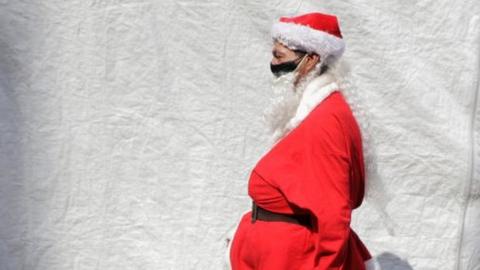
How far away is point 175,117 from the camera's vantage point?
3486 millimetres

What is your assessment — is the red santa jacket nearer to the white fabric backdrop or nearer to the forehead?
the forehead

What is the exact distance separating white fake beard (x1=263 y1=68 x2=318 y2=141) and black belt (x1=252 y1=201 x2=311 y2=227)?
0.21m

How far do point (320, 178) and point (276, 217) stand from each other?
191mm

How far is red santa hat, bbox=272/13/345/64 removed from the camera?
271 centimetres

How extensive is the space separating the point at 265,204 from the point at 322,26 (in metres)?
0.51

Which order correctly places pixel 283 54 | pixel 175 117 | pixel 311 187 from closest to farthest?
pixel 311 187, pixel 283 54, pixel 175 117

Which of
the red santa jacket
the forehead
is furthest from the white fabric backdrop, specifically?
the red santa jacket

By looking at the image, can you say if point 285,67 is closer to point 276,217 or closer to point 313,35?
point 313,35

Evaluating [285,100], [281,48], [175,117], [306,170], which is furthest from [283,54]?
[175,117]

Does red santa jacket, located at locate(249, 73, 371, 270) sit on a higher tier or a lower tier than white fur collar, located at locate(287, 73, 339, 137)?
lower

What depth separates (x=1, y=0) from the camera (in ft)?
11.0

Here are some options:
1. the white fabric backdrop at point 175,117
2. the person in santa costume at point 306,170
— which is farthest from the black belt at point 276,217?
the white fabric backdrop at point 175,117

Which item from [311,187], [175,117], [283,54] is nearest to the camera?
[311,187]

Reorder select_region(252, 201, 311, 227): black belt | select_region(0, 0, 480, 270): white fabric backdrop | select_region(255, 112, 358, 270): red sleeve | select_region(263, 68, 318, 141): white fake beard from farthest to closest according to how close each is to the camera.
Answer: select_region(0, 0, 480, 270): white fabric backdrop → select_region(263, 68, 318, 141): white fake beard → select_region(252, 201, 311, 227): black belt → select_region(255, 112, 358, 270): red sleeve
